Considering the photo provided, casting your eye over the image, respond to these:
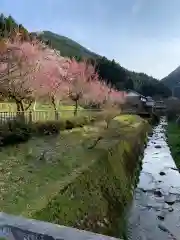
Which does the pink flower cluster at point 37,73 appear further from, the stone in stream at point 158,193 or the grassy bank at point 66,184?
the stone in stream at point 158,193

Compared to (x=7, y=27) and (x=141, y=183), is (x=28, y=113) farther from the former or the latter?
(x=7, y=27)

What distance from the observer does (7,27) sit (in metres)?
43.7

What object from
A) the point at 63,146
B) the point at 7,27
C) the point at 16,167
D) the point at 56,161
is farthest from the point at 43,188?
the point at 7,27

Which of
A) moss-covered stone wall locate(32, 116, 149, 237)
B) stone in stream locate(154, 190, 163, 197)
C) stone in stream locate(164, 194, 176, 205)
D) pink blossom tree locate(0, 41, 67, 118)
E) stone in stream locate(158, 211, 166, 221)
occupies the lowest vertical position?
stone in stream locate(154, 190, 163, 197)

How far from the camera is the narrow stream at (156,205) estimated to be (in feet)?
33.6

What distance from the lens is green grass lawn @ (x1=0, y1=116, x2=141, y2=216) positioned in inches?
289

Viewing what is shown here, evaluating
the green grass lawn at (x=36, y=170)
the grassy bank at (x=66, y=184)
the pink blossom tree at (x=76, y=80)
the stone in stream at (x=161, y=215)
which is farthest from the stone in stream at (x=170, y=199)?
the pink blossom tree at (x=76, y=80)

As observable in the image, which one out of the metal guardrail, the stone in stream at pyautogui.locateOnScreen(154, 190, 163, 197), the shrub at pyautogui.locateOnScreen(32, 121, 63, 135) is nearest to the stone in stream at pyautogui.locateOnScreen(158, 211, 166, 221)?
the stone in stream at pyautogui.locateOnScreen(154, 190, 163, 197)

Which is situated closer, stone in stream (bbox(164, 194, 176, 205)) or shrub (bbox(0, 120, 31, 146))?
stone in stream (bbox(164, 194, 176, 205))

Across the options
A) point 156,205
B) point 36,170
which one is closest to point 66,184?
point 36,170

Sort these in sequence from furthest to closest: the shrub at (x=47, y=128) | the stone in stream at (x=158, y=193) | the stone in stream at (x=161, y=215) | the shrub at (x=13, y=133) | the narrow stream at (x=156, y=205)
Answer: the shrub at (x=47, y=128) → the stone in stream at (x=158, y=193) → the shrub at (x=13, y=133) → the stone in stream at (x=161, y=215) → the narrow stream at (x=156, y=205)

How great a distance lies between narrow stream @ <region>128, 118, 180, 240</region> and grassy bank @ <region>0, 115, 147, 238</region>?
76 cm

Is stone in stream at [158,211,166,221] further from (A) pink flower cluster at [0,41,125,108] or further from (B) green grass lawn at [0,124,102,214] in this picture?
(A) pink flower cluster at [0,41,125,108]

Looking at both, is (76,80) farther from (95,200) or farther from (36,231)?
(36,231)
